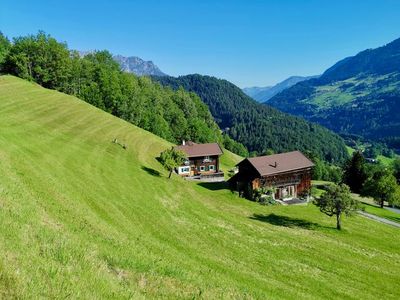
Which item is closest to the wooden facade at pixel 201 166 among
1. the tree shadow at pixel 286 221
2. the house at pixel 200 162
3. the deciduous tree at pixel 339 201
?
the house at pixel 200 162

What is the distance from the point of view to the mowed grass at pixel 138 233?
471 inches

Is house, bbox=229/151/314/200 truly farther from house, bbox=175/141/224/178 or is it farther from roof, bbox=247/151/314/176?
house, bbox=175/141/224/178

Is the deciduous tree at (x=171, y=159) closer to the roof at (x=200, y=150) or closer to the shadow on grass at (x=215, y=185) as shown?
the shadow on grass at (x=215, y=185)

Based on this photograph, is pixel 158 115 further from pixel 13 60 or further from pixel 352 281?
pixel 352 281

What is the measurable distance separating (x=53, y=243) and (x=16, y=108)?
2887 inches

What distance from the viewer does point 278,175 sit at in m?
78.4

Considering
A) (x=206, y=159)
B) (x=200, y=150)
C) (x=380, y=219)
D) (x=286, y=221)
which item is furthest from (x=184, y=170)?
(x=380, y=219)

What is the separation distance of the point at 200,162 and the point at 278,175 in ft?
76.1

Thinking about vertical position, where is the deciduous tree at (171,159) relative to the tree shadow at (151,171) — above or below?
above

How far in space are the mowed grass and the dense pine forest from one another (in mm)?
26725

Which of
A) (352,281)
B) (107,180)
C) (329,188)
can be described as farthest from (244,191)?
(352,281)

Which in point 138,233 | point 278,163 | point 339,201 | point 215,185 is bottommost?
point 215,185

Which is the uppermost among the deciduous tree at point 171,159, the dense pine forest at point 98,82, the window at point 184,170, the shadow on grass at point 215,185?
the dense pine forest at point 98,82

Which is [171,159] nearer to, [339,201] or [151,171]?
[151,171]
